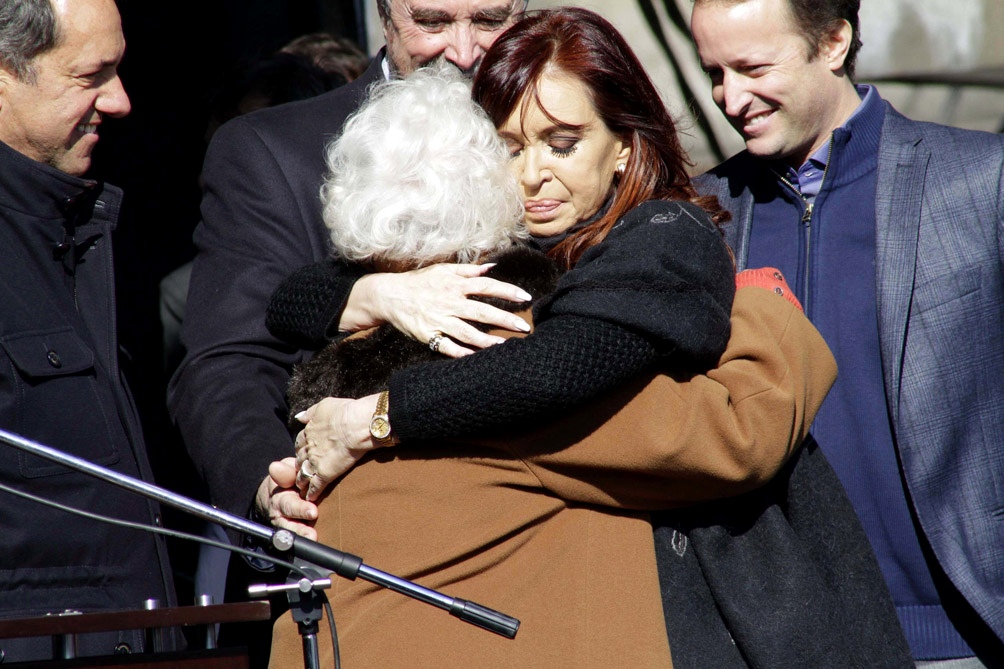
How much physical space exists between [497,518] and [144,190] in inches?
120

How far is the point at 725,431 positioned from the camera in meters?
1.66

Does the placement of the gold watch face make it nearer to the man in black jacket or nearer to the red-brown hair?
the red-brown hair

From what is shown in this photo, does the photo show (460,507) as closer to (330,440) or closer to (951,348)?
(330,440)

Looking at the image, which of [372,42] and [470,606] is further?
[372,42]

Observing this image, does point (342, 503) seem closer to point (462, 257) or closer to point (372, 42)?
point (462, 257)

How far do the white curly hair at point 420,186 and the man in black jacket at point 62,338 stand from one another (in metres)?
0.69

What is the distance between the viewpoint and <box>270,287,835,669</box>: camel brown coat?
1659mm

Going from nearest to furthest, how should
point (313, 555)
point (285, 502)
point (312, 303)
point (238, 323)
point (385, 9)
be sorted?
point (313, 555) < point (285, 502) < point (312, 303) < point (238, 323) < point (385, 9)

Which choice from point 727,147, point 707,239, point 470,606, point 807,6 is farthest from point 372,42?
point 470,606

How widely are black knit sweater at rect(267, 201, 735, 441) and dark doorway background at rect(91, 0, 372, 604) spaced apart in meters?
2.49

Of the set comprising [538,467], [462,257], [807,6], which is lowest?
[538,467]

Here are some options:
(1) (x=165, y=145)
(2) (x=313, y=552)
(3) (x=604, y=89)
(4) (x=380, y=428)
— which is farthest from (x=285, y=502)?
(1) (x=165, y=145)

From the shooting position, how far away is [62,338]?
7.30ft

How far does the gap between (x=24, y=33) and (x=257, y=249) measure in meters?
0.65
